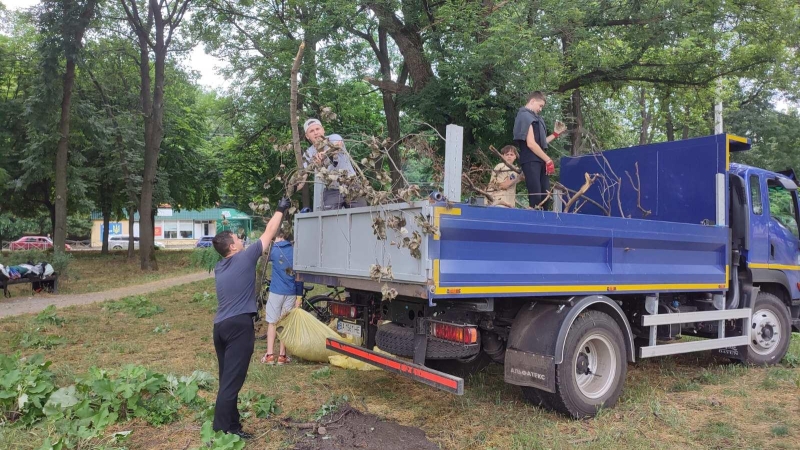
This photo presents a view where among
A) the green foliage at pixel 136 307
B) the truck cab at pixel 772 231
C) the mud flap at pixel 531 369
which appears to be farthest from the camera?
the green foliage at pixel 136 307

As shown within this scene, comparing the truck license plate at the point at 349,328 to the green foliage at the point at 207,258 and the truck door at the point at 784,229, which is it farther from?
the green foliage at the point at 207,258

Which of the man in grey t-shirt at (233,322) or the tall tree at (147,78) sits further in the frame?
the tall tree at (147,78)

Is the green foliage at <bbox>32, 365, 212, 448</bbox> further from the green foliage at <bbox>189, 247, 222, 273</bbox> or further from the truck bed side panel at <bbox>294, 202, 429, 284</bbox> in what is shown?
the green foliage at <bbox>189, 247, 222, 273</bbox>

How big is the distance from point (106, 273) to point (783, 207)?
20025 millimetres

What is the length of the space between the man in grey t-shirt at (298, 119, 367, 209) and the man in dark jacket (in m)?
1.90

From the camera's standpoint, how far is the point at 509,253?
447cm

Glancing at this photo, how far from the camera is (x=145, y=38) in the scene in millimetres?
20328

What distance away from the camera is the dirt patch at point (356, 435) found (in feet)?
13.7

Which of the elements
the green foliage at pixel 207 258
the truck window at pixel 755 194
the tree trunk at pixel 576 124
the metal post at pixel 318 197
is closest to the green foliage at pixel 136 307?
the green foliage at pixel 207 258

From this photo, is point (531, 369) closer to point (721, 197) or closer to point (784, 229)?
point (721, 197)

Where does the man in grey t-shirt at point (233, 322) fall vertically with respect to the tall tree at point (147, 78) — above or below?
below

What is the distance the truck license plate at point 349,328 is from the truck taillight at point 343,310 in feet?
0.25

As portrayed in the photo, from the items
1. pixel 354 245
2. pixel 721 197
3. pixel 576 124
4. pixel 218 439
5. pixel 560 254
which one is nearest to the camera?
pixel 218 439

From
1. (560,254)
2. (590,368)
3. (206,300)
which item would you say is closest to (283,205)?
(560,254)
